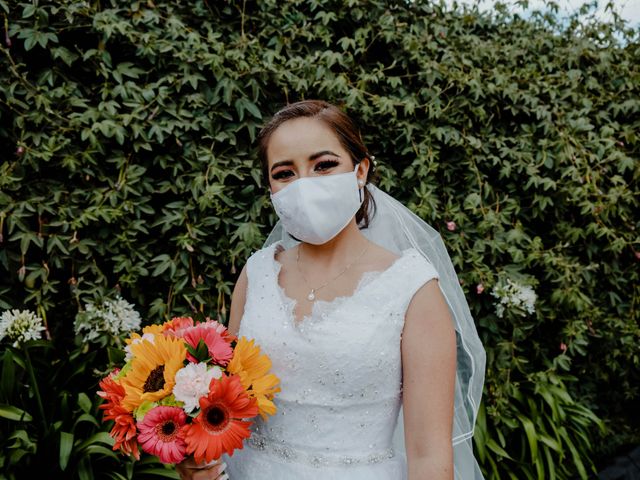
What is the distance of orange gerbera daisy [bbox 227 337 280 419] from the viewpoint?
1416mm

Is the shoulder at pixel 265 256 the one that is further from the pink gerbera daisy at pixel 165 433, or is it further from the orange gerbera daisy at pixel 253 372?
the pink gerbera daisy at pixel 165 433

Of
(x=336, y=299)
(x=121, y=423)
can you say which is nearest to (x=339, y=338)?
(x=336, y=299)

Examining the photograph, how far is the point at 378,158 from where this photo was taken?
3.26 meters

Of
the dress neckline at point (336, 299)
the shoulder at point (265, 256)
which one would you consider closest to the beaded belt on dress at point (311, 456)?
the dress neckline at point (336, 299)

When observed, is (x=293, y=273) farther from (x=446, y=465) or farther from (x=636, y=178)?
(x=636, y=178)

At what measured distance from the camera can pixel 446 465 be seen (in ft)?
4.73

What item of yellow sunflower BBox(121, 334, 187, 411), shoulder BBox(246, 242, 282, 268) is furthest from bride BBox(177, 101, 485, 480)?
yellow sunflower BBox(121, 334, 187, 411)

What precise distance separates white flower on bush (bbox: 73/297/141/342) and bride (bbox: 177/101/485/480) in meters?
1.03

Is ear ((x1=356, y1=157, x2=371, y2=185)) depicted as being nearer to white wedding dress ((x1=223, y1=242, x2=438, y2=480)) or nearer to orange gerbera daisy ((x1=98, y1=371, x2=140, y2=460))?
white wedding dress ((x1=223, y1=242, x2=438, y2=480))

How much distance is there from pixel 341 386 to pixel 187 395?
1.58ft

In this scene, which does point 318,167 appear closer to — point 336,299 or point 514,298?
point 336,299

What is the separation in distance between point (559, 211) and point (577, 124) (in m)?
0.62

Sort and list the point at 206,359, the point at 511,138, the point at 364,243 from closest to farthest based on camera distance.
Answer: the point at 206,359
the point at 364,243
the point at 511,138

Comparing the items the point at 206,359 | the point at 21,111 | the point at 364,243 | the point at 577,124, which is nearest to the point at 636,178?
the point at 577,124
